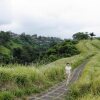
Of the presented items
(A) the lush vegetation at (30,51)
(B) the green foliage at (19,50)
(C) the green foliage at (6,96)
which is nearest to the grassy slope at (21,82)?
(C) the green foliage at (6,96)

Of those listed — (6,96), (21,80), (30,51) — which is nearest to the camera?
(6,96)

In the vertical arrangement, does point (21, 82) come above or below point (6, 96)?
above

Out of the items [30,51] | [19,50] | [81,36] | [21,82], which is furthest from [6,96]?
[81,36]

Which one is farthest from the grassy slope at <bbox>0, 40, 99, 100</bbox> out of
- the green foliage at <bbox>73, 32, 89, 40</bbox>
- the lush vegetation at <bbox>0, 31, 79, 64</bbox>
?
the green foliage at <bbox>73, 32, 89, 40</bbox>

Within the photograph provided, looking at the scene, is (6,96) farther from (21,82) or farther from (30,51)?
(30,51)

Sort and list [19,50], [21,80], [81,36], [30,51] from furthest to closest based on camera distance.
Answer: [81,36]
[30,51]
[19,50]
[21,80]

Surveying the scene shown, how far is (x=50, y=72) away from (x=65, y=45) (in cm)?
3746

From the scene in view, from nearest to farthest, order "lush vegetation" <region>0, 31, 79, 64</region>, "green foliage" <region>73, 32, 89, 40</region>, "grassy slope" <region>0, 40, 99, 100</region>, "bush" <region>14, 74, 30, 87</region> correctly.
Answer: "grassy slope" <region>0, 40, 99, 100</region>, "bush" <region>14, 74, 30, 87</region>, "lush vegetation" <region>0, 31, 79, 64</region>, "green foliage" <region>73, 32, 89, 40</region>

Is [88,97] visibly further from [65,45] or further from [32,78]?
[65,45]

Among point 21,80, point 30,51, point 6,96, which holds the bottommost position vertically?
point 6,96

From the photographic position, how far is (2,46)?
91.6 m

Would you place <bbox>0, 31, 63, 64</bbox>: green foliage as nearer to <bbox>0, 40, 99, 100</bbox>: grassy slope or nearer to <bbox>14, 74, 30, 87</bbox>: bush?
<bbox>0, 40, 99, 100</bbox>: grassy slope

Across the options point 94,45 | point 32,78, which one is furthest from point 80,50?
point 32,78

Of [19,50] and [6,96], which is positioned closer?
[6,96]
